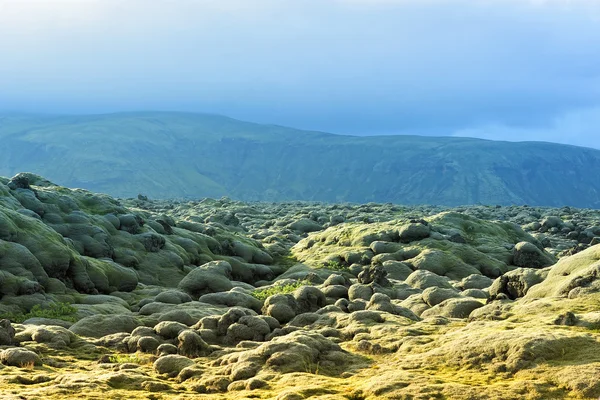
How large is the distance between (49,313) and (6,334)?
10.9 meters

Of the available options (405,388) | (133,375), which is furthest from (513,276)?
(133,375)

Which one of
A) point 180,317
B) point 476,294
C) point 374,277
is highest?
point 476,294

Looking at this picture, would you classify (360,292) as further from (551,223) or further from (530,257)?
(551,223)

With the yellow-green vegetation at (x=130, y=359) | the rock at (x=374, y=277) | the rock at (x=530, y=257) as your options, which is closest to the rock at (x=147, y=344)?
the yellow-green vegetation at (x=130, y=359)

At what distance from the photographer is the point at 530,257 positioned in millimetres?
66000

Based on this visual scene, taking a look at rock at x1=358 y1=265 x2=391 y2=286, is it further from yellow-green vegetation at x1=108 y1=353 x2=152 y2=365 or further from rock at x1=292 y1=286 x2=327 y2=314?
yellow-green vegetation at x1=108 y1=353 x2=152 y2=365

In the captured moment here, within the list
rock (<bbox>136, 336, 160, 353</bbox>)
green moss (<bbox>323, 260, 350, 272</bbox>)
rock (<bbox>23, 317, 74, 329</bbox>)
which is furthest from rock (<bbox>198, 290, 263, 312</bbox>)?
green moss (<bbox>323, 260, 350, 272</bbox>)

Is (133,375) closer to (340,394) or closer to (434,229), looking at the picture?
(340,394)

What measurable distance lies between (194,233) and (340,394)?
181 feet

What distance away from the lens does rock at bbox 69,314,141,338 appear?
35.2 m

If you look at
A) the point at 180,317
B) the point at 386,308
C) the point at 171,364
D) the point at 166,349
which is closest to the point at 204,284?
the point at 180,317

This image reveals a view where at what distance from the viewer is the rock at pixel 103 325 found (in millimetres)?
35156

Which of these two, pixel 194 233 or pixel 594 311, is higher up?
pixel 594 311

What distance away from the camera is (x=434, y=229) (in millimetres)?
76562
